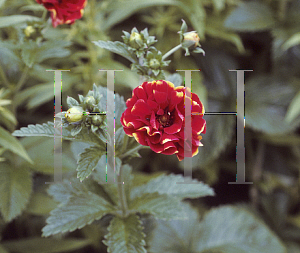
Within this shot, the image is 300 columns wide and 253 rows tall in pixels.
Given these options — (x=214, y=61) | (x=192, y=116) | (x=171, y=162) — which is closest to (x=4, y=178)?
(x=192, y=116)

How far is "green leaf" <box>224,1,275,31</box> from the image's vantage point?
885mm

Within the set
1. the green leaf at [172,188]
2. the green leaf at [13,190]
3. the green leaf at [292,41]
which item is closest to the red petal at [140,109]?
the green leaf at [172,188]

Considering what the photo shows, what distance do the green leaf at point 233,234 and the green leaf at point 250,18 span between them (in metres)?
0.54

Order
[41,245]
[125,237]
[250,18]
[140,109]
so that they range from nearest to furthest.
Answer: [140,109] → [125,237] → [41,245] → [250,18]

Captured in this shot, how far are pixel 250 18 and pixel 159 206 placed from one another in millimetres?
718

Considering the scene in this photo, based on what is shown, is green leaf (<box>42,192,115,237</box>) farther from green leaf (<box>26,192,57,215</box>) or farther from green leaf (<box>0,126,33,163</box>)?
green leaf (<box>26,192,57,215</box>)

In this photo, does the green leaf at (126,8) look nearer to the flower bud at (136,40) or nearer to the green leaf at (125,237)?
the flower bud at (136,40)

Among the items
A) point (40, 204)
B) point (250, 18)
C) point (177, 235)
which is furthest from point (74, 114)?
point (250, 18)

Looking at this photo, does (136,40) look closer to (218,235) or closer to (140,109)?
(140,109)

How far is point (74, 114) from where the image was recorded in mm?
342

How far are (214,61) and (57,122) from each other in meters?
0.72

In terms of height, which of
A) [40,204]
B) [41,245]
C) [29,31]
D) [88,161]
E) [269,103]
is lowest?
[41,245]

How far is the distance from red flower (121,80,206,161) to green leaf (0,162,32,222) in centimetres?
34

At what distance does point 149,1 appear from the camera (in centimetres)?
72
